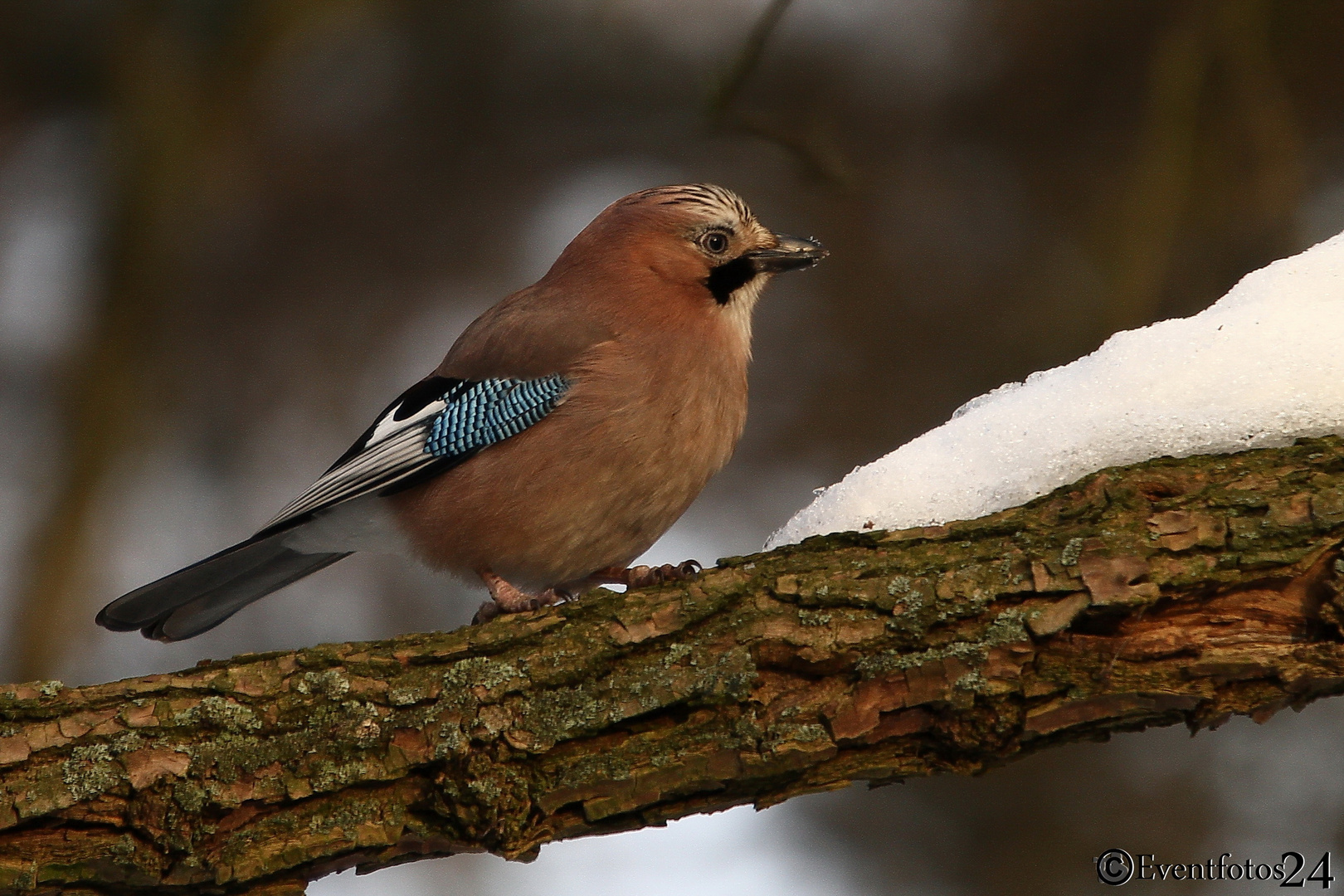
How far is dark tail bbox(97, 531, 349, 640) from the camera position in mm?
3510

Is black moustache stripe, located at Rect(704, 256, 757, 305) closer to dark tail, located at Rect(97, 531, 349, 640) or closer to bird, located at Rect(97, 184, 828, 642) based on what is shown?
bird, located at Rect(97, 184, 828, 642)

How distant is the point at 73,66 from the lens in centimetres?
466

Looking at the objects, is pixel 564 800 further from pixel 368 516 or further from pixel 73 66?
pixel 73 66

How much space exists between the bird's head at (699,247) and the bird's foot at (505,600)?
3.54 feet

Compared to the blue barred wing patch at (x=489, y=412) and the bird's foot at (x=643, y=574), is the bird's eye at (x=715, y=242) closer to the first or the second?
the blue barred wing patch at (x=489, y=412)

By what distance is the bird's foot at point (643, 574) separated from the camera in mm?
3146

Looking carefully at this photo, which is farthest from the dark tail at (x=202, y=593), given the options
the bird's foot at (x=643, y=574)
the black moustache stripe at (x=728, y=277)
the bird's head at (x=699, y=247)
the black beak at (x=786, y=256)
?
the black beak at (x=786, y=256)

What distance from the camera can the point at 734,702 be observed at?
240 cm

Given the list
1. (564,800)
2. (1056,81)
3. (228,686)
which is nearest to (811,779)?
(564,800)

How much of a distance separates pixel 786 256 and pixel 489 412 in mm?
1095

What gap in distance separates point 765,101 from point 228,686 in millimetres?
3386

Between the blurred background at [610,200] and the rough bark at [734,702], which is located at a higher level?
the blurred background at [610,200]

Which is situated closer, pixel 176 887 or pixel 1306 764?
pixel 176 887

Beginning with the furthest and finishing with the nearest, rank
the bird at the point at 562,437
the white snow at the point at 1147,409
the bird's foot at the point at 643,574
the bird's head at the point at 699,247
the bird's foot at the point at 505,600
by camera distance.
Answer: the bird's head at the point at 699,247 < the bird at the point at 562,437 < the bird's foot at the point at 505,600 < the bird's foot at the point at 643,574 < the white snow at the point at 1147,409
